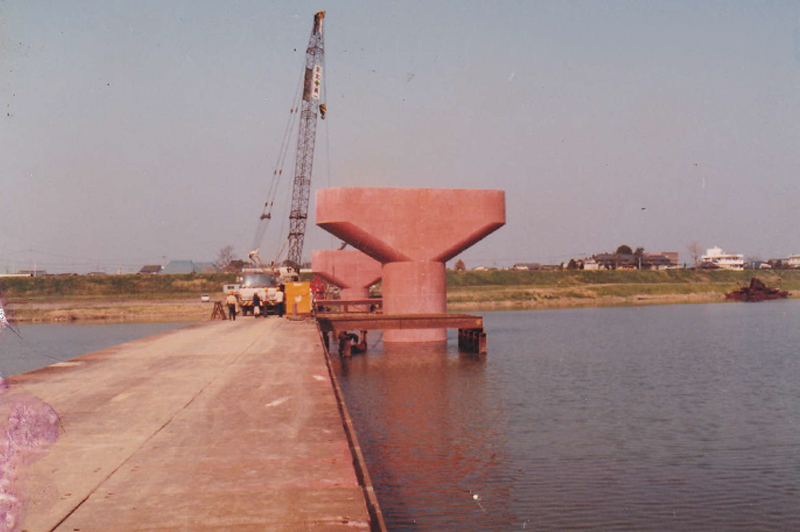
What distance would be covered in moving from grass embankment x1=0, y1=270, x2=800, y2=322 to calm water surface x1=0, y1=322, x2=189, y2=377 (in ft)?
64.2

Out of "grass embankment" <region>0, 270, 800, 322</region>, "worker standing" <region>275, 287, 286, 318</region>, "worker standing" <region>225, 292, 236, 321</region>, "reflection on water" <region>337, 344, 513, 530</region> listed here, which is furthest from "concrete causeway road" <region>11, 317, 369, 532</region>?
"grass embankment" <region>0, 270, 800, 322</region>

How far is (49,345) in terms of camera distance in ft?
162

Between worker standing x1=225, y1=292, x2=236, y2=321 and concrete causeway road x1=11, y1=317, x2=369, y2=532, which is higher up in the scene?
worker standing x1=225, y1=292, x2=236, y2=321

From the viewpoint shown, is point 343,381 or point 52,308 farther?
point 52,308

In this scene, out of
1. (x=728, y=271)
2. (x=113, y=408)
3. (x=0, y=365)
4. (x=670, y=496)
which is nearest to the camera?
(x=670, y=496)

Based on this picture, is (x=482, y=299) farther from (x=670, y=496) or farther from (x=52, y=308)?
(x=670, y=496)

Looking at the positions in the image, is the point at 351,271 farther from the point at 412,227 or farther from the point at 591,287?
the point at 591,287

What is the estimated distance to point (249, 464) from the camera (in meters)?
9.96

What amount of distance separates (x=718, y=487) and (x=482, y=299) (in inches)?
3686

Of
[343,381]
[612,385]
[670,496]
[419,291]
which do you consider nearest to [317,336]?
[343,381]

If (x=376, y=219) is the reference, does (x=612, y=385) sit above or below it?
below

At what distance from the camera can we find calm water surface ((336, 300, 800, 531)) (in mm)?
12312

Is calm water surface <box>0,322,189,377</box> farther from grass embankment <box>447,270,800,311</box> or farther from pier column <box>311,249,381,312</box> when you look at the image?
grass embankment <box>447,270,800,311</box>

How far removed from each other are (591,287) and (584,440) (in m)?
104
